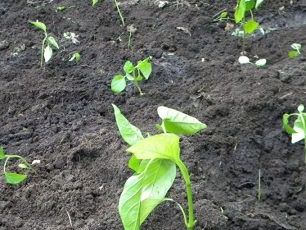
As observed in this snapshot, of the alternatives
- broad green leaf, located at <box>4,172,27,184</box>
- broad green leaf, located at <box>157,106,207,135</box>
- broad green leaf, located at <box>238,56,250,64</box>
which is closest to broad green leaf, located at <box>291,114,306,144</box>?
broad green leaf, located at <box>157,106,207,135</box>

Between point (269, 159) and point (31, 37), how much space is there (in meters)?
1.48

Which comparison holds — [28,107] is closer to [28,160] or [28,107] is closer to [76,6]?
[28,160]

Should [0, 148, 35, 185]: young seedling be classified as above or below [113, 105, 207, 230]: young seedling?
below

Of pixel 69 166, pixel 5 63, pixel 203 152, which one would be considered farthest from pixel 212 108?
pixel 5 63

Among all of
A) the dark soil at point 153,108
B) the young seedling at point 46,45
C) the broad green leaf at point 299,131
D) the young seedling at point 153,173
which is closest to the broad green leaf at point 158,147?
the young seedling at point 153,173

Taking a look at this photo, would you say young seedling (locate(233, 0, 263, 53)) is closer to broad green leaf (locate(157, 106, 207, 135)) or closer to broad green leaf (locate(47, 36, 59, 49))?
broad green leaf (locate(47, 36, 59, 49))

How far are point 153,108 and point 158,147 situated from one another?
33.7 inches

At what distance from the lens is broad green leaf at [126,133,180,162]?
46.3 inches

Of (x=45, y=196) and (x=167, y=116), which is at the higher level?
(x=167, y=116)

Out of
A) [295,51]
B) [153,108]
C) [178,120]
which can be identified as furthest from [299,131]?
[295,51]

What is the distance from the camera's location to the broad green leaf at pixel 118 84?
2084mm

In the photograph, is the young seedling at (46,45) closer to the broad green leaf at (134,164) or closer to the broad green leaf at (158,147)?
the broad green leaf at (134,164)

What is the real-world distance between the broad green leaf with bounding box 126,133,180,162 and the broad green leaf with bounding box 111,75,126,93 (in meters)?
0.86

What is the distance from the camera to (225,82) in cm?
213
